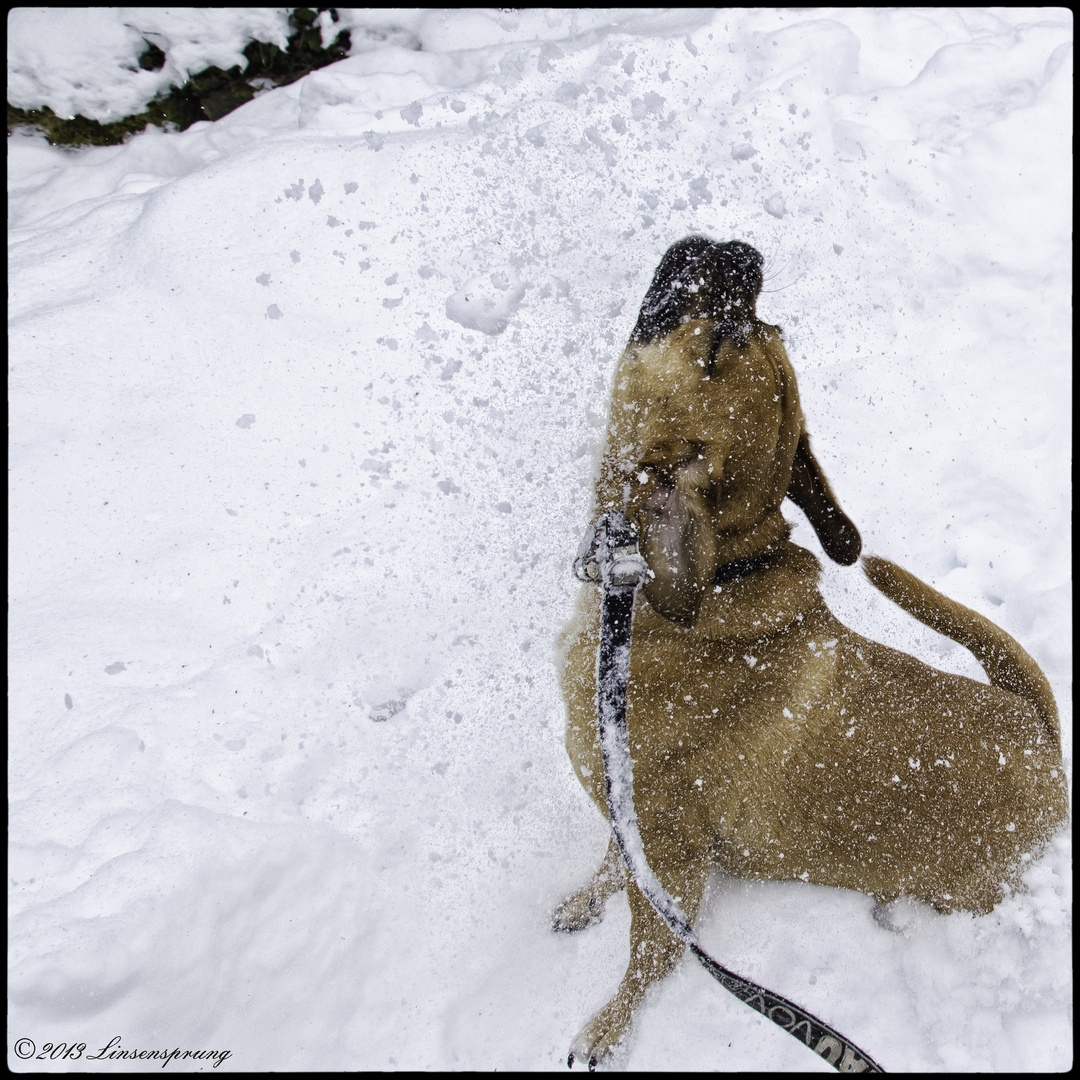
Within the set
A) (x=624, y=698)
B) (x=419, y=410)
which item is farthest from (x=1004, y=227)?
(x=624, y=698)

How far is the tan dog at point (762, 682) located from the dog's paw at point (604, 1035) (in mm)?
247

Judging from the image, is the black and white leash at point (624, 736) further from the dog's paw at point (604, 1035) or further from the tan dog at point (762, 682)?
the dog's paw at point (604, 1035)

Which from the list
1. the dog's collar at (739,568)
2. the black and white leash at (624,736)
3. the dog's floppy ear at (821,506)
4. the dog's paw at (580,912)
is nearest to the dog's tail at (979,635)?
the dog's floppy ear at (821,506)

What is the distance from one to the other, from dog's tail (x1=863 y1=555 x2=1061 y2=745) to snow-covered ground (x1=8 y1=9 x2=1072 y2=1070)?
0.62 feet

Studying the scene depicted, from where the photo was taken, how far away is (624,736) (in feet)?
4.40

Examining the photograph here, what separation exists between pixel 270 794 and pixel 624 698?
115 cm

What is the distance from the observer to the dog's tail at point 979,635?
1487 millimetres

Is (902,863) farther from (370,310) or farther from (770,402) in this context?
(370,310)

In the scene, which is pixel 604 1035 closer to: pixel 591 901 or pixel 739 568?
pixel 591 901

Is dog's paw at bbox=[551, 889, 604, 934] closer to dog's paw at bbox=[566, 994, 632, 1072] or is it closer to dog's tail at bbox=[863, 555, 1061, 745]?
dog's paw at bbox=[566, 994, 632, 1072]

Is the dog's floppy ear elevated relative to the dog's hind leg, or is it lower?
elevated

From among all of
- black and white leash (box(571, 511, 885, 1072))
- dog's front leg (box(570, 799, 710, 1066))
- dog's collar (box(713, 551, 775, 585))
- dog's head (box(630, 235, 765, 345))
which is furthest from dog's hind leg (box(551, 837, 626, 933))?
dog's head (box(630, 235, 765, 345))

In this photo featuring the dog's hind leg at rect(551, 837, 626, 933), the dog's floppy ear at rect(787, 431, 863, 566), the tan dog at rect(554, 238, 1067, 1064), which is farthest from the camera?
the dog's hind leg at rect(551, 837, 626, 933)

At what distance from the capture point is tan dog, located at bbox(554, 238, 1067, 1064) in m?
1.26
